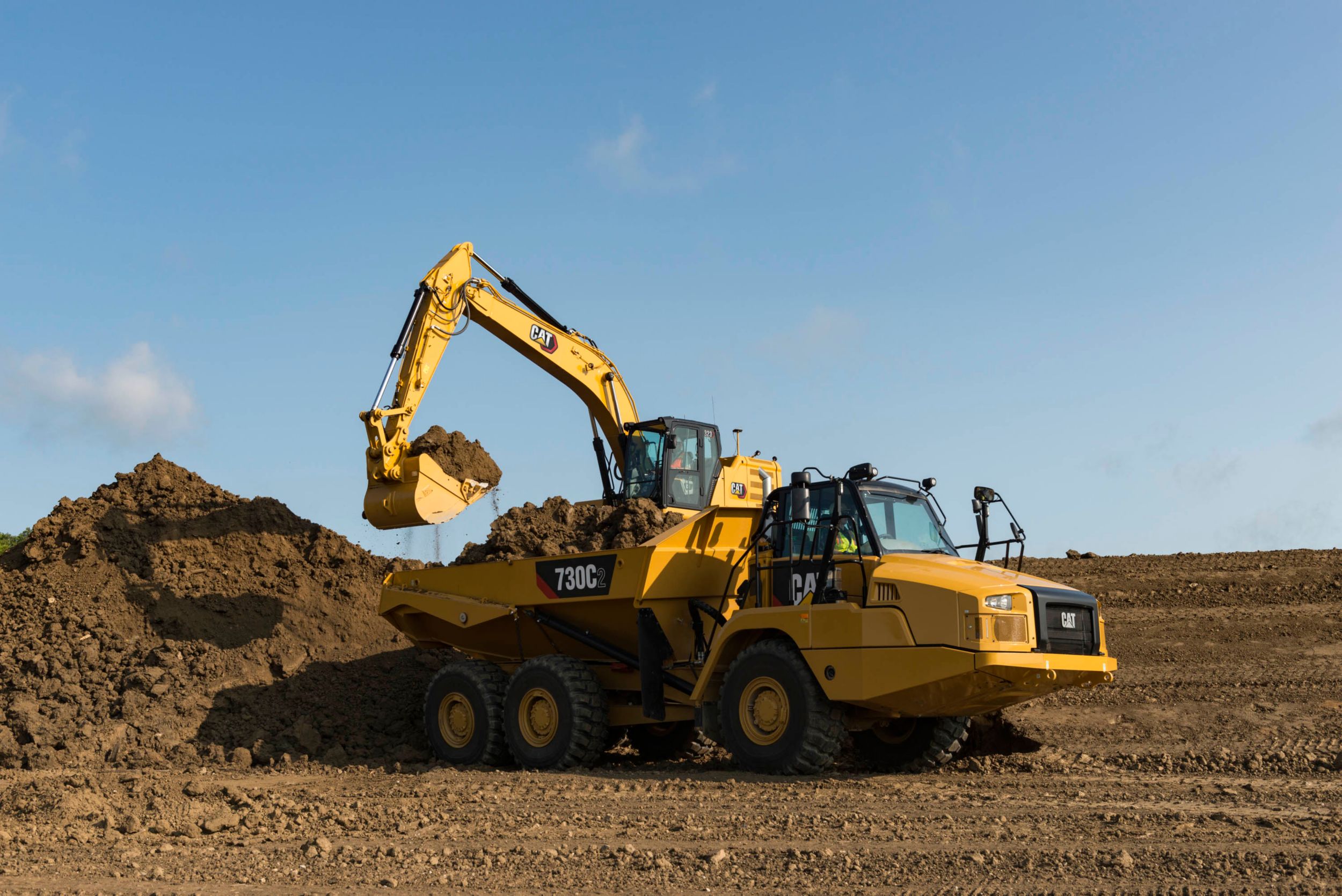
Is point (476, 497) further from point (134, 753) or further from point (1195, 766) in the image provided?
point (1195, 766)

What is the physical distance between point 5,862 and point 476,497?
7142 mm

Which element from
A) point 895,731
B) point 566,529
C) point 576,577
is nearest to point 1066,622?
point 895,731

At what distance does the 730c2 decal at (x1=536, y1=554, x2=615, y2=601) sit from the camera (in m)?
11.0

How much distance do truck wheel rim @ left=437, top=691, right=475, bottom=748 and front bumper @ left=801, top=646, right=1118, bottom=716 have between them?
4.18m

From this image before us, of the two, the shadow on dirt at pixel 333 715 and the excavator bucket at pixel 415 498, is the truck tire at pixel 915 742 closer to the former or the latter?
the shadow on dirt at pixel 333 715

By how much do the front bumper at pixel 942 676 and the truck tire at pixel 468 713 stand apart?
3.82 meters

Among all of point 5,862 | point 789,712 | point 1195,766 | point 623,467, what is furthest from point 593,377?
point 5,862

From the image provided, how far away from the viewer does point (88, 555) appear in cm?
1505

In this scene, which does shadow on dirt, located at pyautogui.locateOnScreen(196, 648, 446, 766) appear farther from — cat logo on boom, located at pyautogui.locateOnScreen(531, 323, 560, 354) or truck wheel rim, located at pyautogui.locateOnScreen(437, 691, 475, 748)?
cat logo on boom, located at pyautogui.locateOnScreen(531, 323, 560, 354)

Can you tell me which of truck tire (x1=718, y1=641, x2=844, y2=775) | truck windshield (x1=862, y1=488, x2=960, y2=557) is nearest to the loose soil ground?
truck tire (x1=718, y1=641, x2=844, y2=775)

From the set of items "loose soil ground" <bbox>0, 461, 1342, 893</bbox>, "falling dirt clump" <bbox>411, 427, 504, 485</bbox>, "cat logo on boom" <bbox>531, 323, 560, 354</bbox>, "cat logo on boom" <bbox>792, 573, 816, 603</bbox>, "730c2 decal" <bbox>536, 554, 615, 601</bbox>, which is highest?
"cat logo on boom" <bbox>531, 323, 560, 354</bbox>

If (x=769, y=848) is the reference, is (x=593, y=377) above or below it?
above

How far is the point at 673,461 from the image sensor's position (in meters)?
16.3

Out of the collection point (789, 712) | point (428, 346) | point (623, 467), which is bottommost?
point (789, 712)
